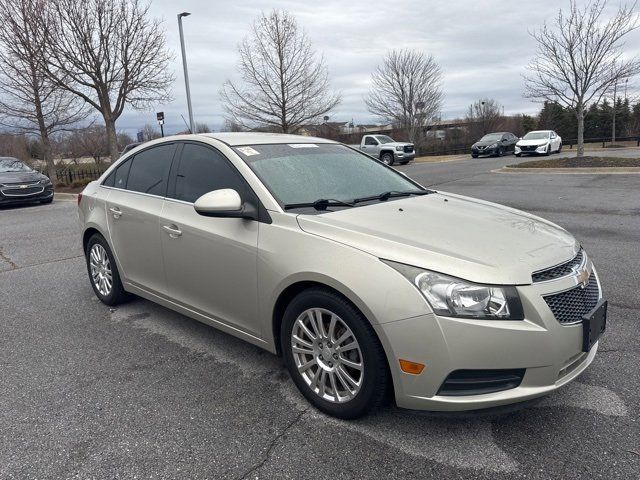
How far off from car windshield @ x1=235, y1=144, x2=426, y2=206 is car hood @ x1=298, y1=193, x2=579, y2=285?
0.29 m

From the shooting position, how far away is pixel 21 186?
14.4 meters

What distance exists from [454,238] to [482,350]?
0.68 m

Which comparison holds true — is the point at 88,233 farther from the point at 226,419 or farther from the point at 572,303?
the point at 572,303

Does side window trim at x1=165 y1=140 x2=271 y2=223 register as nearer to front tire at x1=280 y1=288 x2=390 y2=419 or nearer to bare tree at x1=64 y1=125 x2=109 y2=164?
front tire at x1=280 y1=288 x2=390 y2=419

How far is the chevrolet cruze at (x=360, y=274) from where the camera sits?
2.35m

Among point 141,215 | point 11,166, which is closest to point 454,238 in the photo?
point 141,215

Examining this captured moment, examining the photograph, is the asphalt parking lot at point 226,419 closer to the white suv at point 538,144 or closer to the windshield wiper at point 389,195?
the windshield wiper at point 389,195

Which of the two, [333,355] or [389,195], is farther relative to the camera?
[389,195]

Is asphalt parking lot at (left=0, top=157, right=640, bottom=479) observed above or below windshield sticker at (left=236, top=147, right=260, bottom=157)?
below

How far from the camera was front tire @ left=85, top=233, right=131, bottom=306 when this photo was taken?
4.64m

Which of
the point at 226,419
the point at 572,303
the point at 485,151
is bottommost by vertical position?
the point at 226,419

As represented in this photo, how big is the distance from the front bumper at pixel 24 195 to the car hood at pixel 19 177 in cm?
28

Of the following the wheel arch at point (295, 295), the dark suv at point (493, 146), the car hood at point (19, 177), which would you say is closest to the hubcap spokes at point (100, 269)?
the wheel arch at point (295, 295)

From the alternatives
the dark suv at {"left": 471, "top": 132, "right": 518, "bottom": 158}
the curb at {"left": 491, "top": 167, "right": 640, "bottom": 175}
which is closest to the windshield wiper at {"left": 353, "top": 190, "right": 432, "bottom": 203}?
the curb at {"left": 491, "top": 167, "right": 640, "bottom": 175}
